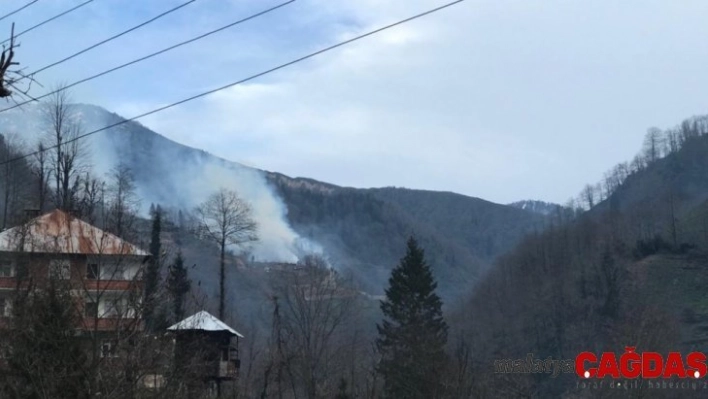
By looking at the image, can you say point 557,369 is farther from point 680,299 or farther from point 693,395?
point 680,299

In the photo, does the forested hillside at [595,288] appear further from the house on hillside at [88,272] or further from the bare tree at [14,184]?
the bare tree at [14,184]

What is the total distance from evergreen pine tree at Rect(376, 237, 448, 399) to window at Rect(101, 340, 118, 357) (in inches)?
773

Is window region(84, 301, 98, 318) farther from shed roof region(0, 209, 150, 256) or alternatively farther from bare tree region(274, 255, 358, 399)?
bare tree region(274, 255, 358, 399)

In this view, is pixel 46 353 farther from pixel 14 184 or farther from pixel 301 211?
pixel 301 211

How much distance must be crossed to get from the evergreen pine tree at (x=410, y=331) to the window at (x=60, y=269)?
58.1 feet

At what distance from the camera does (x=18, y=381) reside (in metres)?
16.7

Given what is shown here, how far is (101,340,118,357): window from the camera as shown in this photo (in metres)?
17.9

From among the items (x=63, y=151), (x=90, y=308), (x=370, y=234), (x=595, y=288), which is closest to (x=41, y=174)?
(x=63, y=151)

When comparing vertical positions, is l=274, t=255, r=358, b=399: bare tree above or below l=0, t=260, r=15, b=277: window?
below

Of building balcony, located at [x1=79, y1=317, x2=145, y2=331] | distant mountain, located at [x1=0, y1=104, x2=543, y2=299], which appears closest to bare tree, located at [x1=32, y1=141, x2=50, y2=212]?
building balcony, located at [x1=79, y1=317, x2=145, y2=331]

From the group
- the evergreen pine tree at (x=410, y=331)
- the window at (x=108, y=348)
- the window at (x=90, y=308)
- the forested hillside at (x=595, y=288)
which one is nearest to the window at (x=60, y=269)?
the window at (x=90, y=308)

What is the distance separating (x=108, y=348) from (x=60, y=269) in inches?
125

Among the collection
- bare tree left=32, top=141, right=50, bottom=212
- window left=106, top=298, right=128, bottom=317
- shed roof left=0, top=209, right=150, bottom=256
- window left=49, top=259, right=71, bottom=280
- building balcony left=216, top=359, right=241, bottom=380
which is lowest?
building balcony left=216, top=359, right=241, bottom=380

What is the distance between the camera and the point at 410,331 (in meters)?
47.8
